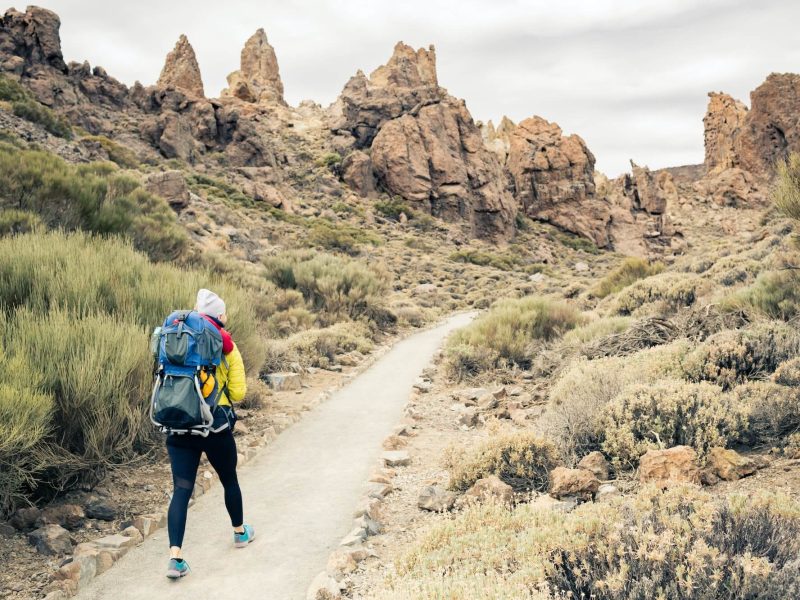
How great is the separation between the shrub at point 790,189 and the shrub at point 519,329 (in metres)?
4.84

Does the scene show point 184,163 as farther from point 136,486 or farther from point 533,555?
point 533,555

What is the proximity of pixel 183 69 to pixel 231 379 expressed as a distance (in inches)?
3260

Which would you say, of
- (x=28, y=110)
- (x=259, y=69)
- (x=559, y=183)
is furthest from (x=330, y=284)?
(x=259, y=69)

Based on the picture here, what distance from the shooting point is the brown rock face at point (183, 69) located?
74.6 m

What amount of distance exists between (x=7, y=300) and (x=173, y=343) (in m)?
4.01

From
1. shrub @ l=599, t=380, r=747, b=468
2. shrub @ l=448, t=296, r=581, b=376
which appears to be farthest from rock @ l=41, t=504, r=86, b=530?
shrub @ l=448, t=296, r=581, b=376

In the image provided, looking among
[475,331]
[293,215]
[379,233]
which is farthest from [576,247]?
[475,331]

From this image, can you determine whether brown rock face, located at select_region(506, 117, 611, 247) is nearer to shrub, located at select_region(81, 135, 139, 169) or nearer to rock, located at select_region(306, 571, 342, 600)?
shrub, located at select_region(81, 135, 139, 169)

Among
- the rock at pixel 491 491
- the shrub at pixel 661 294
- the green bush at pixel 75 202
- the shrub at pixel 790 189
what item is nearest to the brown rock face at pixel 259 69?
the green bush at pixel 75 202

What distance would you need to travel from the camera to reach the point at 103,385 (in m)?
5.07

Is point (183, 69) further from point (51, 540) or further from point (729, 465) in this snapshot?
point (729, 465)

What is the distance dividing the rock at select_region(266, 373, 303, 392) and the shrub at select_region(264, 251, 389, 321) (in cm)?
655

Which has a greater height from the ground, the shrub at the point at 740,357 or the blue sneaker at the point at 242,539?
the shrub at the point at 740,357

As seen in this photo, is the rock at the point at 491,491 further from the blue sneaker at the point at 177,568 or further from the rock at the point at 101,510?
the rock at the point at 101,510
